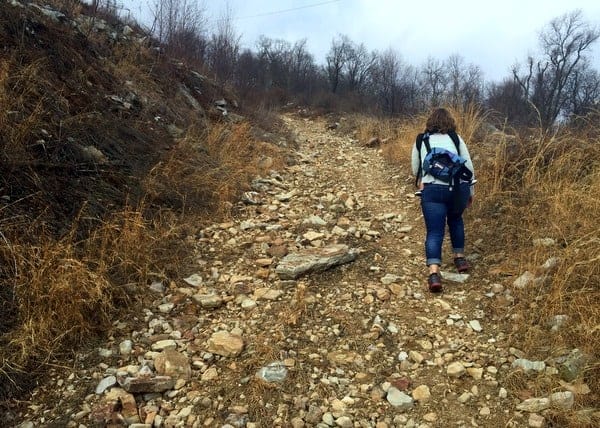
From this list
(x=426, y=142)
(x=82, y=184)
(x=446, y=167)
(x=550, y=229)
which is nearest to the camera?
(x=446, y=167)

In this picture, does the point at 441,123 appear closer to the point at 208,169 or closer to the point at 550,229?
the point at 550,229

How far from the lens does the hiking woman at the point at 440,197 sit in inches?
133

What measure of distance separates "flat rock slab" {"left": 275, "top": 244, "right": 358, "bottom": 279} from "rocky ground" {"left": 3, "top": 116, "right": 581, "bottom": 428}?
0.01 metres

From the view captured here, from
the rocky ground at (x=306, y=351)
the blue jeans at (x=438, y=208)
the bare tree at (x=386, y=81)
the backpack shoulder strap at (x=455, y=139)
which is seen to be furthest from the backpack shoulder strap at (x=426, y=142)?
the bare tree at (x=386, y=81)

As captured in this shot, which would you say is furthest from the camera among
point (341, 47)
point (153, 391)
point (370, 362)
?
point (341, 47)

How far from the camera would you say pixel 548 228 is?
351 cm

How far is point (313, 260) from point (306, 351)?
1087 millimetres

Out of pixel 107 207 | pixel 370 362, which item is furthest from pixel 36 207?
pixel 370 362

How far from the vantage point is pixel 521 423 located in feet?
6.82

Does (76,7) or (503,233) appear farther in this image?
(76,7)

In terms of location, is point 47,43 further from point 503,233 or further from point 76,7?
point 503,233

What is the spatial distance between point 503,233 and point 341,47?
44783 mm

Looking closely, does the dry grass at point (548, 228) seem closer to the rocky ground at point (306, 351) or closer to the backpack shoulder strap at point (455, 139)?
the rocky ground at point (306, 351)

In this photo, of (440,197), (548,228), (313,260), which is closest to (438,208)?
(440,197)
